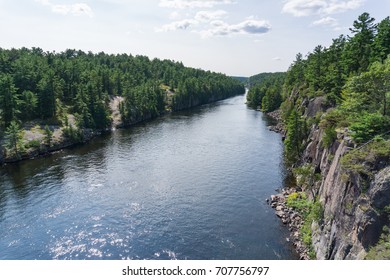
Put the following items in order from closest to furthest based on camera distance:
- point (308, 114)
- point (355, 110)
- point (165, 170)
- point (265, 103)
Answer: point (355, 110), point (165, 170), point (308, 114), point (265, 103)

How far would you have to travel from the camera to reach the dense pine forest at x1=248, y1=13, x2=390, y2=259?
88.4 feet

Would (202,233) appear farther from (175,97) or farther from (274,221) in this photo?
(175,97)

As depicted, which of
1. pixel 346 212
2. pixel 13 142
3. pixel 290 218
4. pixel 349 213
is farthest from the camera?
pixel 13 142

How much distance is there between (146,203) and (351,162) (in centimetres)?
3333

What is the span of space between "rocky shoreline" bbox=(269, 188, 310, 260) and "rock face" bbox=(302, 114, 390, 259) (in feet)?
6.50

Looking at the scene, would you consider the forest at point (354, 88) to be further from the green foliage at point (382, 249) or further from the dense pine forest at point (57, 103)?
the dense pine forest at point (57, 103)

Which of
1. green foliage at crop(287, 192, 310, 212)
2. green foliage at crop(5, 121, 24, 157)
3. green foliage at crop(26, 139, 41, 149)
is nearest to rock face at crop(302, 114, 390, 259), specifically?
green foliage at crop(287, 192, 310, 212)

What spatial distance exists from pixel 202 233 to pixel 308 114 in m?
45.8

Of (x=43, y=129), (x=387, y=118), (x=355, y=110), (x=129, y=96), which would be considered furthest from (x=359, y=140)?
(x=129, y=96)

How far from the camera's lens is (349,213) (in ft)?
98.5

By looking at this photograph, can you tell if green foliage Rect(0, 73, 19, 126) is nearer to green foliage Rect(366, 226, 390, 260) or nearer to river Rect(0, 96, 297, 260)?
river Rect(0, 96, 297, 260)

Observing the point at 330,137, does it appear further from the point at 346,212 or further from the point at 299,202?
the point at 346,212

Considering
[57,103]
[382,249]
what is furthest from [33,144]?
[382,249]

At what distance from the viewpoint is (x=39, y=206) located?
167ft
